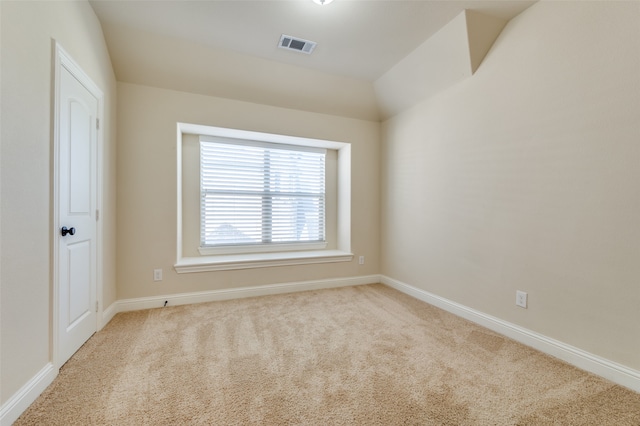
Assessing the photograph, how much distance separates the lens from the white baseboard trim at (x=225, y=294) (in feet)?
8.67

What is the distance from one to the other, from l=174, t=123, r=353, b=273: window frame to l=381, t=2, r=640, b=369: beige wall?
1225 millimetres

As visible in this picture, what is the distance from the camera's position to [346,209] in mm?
3789

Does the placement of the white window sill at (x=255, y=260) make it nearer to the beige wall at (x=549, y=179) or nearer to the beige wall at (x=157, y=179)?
the beige wall at (x=157, y=179)

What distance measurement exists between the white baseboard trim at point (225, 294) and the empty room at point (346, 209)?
24 millimetres

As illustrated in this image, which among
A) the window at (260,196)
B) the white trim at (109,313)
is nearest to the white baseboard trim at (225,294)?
the white trim at (109,313)

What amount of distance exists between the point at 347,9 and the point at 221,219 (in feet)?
8.72

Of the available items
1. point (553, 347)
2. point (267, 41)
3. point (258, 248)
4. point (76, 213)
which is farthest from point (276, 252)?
point (553, 347)

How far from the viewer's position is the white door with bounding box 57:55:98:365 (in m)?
1.71

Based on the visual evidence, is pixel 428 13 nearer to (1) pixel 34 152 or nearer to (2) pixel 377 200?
(2) pixel 377 200

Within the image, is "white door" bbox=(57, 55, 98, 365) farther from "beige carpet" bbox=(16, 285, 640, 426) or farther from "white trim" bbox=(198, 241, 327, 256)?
"white trim" bbox=(198, 241, 327, 256)

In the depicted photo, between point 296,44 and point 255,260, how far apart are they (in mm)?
2356

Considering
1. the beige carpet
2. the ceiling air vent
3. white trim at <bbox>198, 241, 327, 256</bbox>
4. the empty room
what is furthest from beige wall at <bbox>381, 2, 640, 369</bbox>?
white trim at <bbox>198, 241, 327, 256</bbox>

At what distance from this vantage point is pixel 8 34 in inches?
49.4

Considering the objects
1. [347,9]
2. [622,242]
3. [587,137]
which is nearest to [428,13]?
[347,9]
